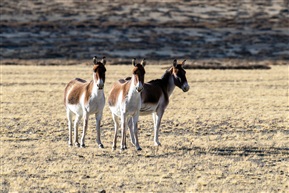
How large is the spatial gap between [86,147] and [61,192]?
4.66m

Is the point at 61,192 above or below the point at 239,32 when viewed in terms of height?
above

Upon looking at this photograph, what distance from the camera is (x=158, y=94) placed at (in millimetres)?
17078

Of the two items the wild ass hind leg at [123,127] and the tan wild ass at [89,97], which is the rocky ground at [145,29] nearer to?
the tan wild ass at [89,97]

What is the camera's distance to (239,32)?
9425cm

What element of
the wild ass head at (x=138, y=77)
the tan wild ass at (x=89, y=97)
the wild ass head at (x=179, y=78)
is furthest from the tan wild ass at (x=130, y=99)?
the wild ass head at (x=179, y=78)

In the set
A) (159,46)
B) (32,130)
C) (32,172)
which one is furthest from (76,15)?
(32,172)

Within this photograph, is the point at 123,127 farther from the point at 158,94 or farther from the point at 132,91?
the point at 158,94

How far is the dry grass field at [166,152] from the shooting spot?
12.8 m

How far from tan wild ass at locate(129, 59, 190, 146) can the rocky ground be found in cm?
5729

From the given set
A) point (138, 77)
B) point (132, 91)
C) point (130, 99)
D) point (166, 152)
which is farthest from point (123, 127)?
point (138, 77)

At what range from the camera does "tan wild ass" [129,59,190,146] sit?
1662 cm

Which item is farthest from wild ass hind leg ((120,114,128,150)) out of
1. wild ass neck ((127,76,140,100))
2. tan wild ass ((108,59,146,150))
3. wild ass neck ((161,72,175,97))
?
wild ass neck ((161,72,175,97))

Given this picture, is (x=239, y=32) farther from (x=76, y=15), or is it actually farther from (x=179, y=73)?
(x=179, y=73)

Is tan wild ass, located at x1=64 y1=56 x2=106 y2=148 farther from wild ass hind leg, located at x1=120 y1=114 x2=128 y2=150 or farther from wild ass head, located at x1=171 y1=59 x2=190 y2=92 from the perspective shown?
wild ass head, located at x1=171 y1=59 x2=190 y2=92
